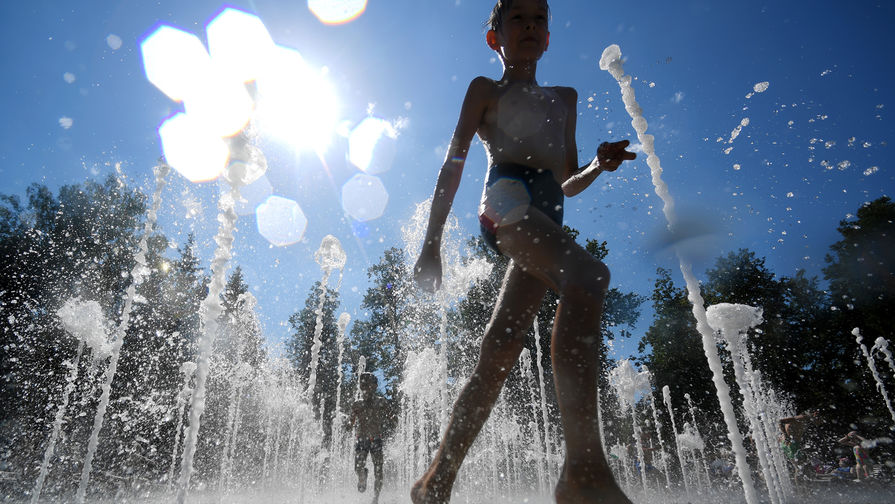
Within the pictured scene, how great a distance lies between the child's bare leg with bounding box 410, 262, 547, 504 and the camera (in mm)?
1307

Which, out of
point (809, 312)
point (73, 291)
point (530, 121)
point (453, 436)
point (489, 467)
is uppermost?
point (73, 291)

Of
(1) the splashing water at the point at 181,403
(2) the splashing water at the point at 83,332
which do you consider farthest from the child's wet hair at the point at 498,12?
(1) the splashing water at the point at 181,403

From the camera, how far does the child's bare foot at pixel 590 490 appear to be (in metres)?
0.93

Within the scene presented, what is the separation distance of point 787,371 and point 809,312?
Result: 270 cm

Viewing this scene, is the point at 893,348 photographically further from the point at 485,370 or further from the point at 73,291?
the point at 73,291

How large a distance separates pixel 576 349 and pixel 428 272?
1.70 feet

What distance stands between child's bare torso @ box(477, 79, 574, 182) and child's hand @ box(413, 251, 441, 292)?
1.33 ft

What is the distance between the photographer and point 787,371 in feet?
59.6

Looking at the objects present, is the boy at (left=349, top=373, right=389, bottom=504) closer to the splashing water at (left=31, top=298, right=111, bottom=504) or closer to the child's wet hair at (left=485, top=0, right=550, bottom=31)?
the child's wet hair at (left=485, top=0, right=550, bottom=31)

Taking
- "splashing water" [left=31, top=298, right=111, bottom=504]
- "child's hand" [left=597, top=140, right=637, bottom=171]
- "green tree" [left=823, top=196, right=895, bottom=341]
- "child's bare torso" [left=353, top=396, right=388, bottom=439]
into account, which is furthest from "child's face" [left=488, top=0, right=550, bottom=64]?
"green tree" [left=823, top=196, right=895, bottom=341]

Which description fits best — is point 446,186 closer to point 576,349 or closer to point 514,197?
point 514,197

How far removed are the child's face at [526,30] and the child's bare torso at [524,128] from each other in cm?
12

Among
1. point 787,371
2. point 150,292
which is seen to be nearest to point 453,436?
point 150,292

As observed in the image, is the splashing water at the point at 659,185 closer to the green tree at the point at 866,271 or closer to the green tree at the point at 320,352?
the green tree at the point at 866,271
